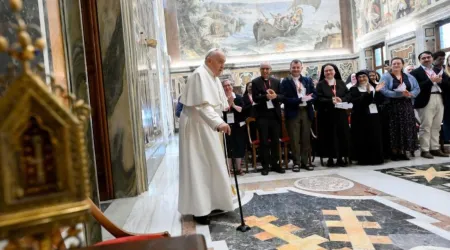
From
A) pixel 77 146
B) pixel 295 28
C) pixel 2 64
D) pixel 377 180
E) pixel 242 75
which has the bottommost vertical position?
pixel 377 180

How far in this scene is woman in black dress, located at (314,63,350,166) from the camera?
250 inches

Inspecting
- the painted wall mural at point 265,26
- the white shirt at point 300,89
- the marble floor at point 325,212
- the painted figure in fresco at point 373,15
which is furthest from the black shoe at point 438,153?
the painted wall mural at point 265,26

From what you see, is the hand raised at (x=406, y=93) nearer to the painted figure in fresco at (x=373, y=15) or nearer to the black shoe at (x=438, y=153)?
the black shoe at (x=438, y=153)

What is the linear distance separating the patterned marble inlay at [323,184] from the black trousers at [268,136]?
91cm

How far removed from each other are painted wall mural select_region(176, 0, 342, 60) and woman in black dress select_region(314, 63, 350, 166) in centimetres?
1275

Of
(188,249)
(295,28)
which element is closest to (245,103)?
Result: (188,249)

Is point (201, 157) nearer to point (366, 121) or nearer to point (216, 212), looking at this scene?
point (216, 212)

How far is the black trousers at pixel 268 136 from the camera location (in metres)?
6.21

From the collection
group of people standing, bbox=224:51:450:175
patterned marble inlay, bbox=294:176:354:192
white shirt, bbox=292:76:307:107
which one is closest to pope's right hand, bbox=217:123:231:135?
patterned marble inlay, bbox=294:176:354:192

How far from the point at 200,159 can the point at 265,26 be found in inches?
647

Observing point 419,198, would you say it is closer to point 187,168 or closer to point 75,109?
point 187,168

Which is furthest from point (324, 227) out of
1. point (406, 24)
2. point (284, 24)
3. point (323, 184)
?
point (284, 24)

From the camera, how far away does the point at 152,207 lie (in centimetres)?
435

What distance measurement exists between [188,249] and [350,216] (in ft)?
9.78
